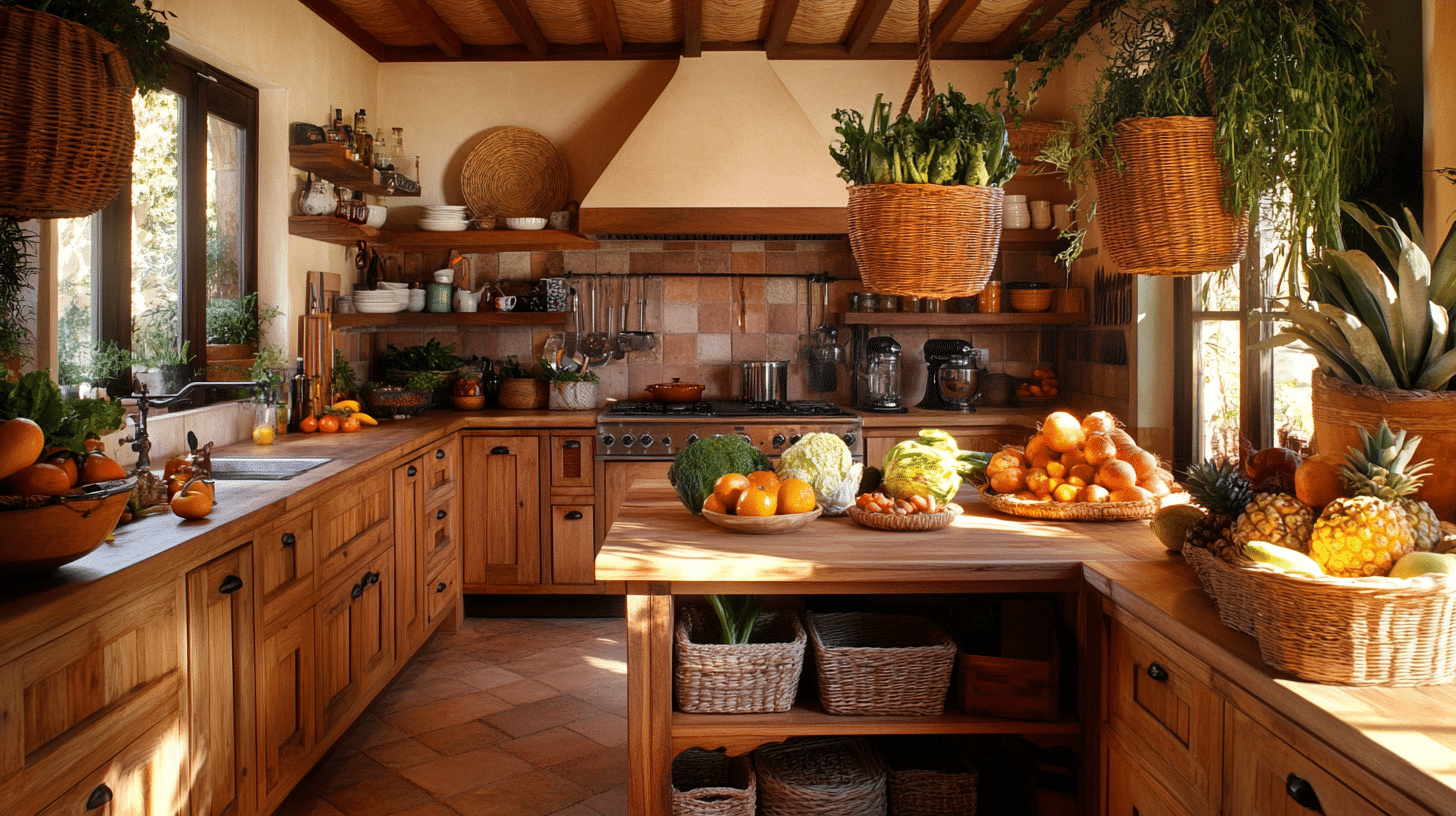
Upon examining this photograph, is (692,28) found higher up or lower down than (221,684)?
higher up

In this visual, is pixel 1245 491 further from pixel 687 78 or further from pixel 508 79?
pixel 508 79

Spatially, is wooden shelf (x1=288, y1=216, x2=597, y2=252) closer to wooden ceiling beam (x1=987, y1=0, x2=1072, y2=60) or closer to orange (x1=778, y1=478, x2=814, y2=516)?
wooden ceiling beam (x1=987, y1=0, x2=1072, y2=60)

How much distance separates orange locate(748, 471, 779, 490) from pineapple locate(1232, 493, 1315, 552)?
99 cm

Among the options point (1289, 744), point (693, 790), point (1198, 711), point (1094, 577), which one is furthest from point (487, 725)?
point (1289, 744)

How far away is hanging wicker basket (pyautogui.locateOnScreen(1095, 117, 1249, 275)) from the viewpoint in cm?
182

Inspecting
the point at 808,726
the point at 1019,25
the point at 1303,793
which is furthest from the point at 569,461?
the point at 1303,793

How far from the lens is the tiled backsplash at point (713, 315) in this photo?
17.5ft

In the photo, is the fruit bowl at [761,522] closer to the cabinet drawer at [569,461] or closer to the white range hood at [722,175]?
the cabinet drawer at [569,461]

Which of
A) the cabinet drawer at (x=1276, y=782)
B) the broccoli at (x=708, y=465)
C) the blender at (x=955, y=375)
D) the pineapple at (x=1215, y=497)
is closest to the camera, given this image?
the cabinet drawer at (x=1276, y=782)

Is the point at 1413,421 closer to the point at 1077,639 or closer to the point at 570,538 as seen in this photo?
the point at 1077,639

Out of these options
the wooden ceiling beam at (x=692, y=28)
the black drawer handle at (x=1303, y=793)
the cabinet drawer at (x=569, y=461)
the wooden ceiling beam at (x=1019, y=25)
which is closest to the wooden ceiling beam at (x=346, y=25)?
the wooden ceiling beam at (x=692, y=28)

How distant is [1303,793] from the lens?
1.38 metres

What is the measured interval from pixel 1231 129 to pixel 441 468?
11.1 feet

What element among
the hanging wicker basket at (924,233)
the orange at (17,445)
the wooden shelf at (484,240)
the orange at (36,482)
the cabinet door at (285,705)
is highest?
the wooden shelf at (484,240)
